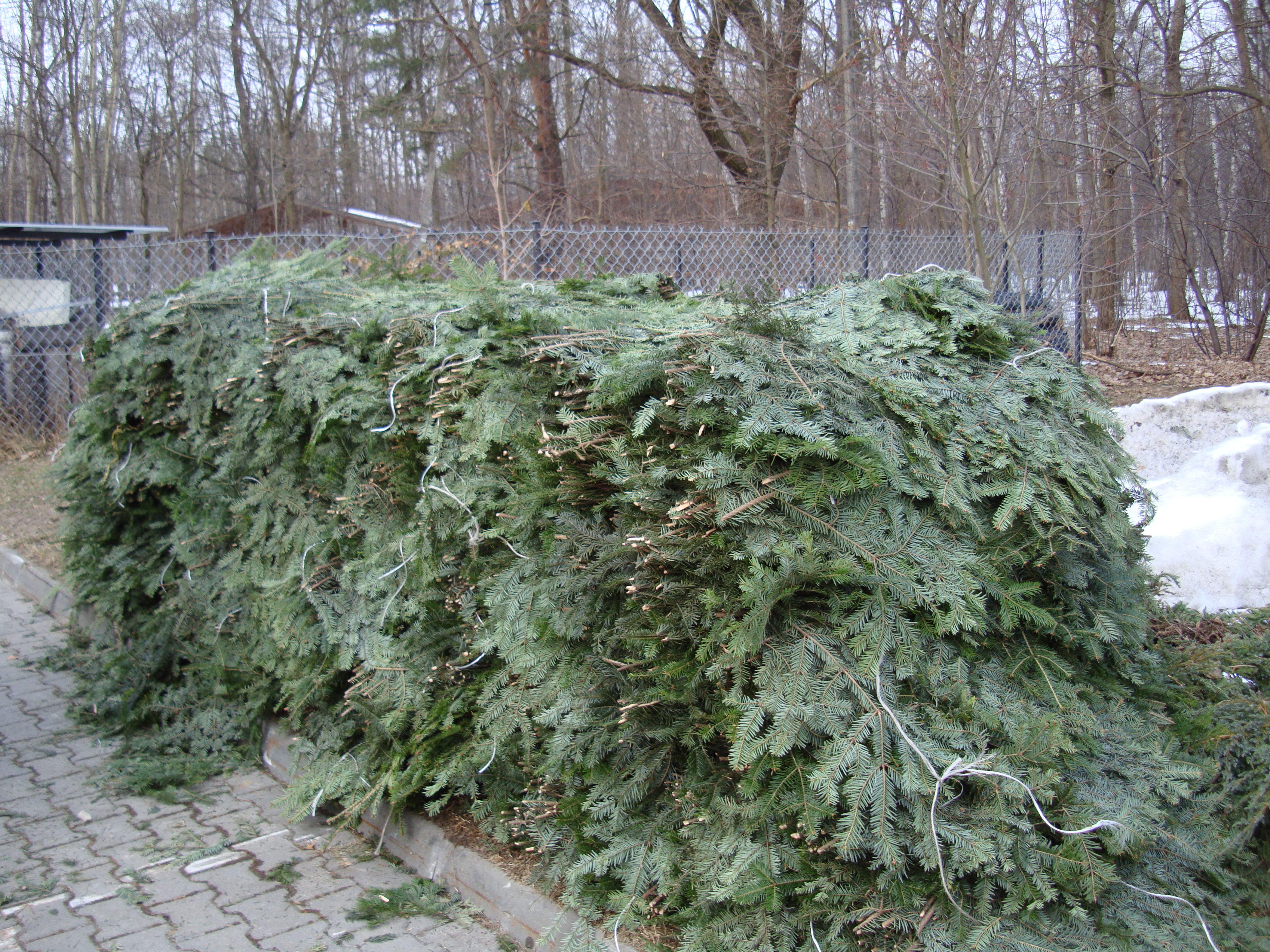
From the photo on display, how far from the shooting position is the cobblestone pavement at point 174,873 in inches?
127

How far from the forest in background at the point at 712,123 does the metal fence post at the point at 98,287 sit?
4.45 meters

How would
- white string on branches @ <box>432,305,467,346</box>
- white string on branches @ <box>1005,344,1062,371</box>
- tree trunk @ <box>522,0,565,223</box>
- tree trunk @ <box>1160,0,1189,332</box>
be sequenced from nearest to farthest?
1. white string on branches @ <box>1005,344,1062,371</box>
2. white string on branches @ <box>432,305,467,346</box>
3. tree trunk @ <box>1160,0,1189,332</box>
4. tree trunk @ <box>522,0,565,223</box>

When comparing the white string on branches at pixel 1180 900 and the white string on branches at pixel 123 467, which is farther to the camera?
the white string on branches at pixel 123 467

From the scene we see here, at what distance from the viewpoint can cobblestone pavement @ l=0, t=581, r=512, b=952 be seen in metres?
3.23

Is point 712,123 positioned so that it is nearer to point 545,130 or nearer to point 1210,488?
point 545,130

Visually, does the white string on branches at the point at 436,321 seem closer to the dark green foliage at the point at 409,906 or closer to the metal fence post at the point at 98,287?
the dark green foliage at the point at 409,906

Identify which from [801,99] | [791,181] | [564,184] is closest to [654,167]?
[564,184]

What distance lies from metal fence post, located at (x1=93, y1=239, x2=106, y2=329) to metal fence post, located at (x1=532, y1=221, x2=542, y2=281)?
15.9ft

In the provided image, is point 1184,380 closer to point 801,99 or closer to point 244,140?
point 801,99

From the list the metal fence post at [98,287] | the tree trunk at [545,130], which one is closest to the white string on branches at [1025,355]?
the metal fence post at [98,287]

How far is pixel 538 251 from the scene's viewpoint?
27.4ft

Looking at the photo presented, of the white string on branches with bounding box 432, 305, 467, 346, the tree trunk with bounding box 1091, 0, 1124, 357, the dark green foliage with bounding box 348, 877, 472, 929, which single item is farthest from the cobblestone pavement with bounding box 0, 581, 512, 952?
the tree trunk with bounding box 1091, 0, 1124, 357

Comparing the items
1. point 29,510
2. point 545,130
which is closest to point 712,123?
point 545,130

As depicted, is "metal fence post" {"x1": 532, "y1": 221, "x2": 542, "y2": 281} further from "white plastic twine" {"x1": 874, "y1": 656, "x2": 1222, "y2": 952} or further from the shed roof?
"white plastic twine" {"x1": 874, "y1": 656, "x2": 1222, "y2": 952}
